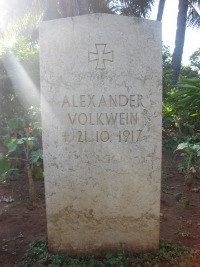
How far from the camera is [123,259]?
271 centimetres

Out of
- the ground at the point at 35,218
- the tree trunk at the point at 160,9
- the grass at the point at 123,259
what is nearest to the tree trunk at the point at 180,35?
the tree trunk at the point at 160,9

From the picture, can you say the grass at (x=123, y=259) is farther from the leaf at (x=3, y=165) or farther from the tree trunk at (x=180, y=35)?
the tree trunk at (x=180, y=35)

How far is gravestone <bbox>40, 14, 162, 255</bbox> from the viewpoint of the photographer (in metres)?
2.61

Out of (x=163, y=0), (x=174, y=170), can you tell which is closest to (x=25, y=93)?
(x=174, y=170)

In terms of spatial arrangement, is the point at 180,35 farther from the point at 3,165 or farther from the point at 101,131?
the point at 3,165

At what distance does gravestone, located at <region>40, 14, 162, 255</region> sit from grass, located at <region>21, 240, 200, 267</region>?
0.08 meters

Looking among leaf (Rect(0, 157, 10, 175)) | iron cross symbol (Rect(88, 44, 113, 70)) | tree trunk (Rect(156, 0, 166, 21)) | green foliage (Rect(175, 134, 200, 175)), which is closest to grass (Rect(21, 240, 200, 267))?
leaf (Rect(0, 157, 10, 175))

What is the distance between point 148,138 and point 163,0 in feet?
39.9

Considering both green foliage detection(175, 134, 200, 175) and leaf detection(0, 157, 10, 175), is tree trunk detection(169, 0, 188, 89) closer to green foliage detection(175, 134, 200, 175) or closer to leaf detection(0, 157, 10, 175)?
green foliage detection(175, 134, 200, 175)

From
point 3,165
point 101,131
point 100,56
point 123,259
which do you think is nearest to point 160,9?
point 100,56

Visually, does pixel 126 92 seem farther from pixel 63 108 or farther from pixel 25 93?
pixel 25 93

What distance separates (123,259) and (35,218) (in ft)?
4.07

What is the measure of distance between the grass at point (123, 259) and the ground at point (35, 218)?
147 millimetres

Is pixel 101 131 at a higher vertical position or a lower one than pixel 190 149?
higher
